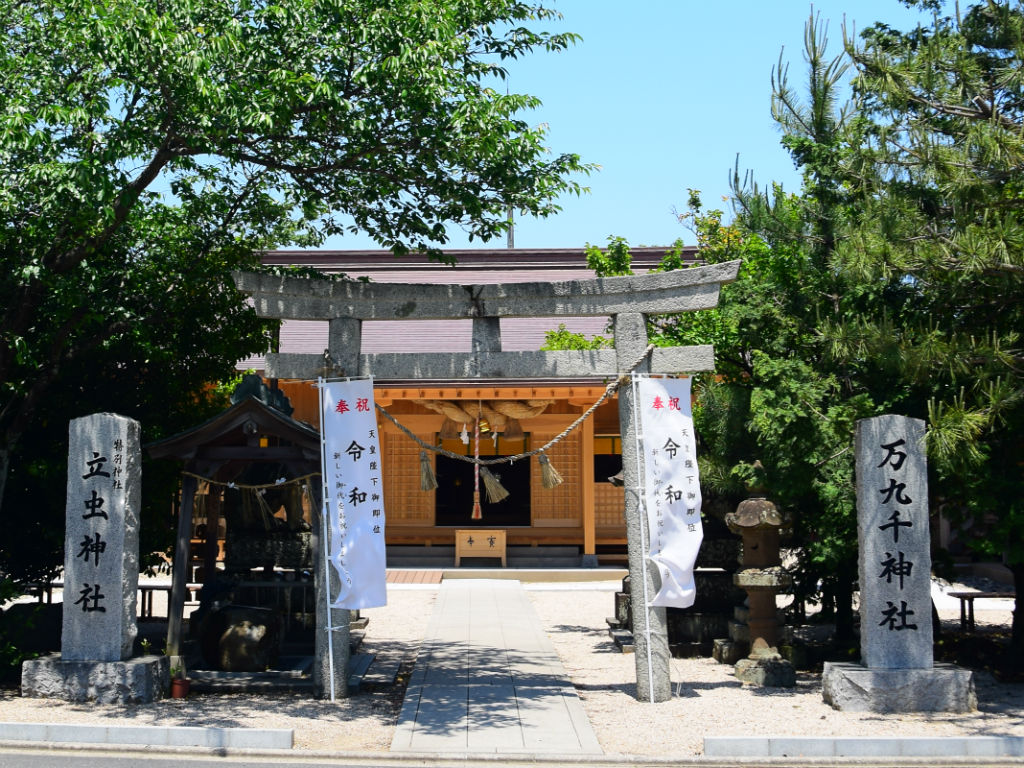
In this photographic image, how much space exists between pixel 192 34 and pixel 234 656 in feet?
21.1

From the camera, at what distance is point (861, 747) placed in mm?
8023

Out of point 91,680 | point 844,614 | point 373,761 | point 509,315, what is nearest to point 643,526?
point 509,315

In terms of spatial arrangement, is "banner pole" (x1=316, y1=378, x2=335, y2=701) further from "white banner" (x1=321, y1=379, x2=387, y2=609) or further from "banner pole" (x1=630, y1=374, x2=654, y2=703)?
"banner pole" (x1=630, y1=374, x2=654, y2=703)

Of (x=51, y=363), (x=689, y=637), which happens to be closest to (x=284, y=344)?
(x=51, y=363)

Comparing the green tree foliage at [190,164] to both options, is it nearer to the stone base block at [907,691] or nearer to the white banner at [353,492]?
the white banner at [353,492]

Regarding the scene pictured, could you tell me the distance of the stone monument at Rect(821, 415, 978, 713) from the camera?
9.45 metres

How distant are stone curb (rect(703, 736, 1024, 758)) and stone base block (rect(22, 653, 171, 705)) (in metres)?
5.46

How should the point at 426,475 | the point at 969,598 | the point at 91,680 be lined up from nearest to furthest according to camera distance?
the point at 91,680, the point at 426,475, the point at 969,598

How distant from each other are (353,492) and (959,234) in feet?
20.7

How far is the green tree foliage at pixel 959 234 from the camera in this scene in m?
8.86

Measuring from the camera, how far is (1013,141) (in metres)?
8.70

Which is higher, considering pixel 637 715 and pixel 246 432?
pixel 246 432

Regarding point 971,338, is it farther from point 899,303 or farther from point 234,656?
point 234,656

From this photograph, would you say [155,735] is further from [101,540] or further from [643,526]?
[643,526]
